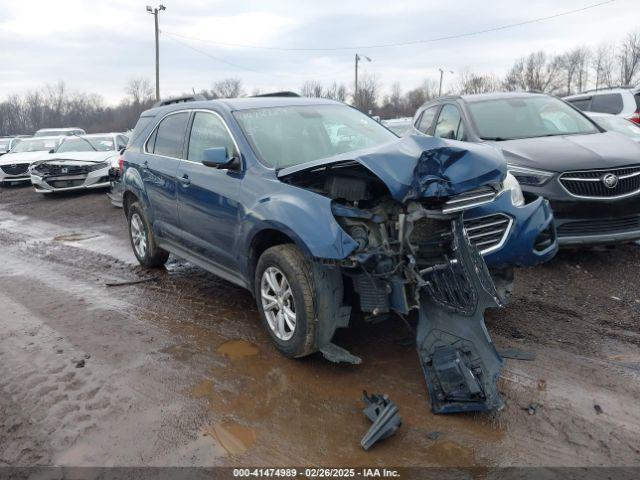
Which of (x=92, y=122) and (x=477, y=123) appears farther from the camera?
(x=92, y=122)

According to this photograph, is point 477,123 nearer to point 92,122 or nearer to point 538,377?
point 538,377

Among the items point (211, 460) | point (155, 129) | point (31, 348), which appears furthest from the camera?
point (155, 129)

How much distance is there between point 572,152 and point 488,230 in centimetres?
230

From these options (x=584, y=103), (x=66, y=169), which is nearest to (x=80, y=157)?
(x=66, y=169)

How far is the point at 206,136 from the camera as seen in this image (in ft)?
16.1

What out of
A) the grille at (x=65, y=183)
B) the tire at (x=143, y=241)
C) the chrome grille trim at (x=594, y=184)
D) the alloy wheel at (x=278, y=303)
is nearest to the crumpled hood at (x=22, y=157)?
the grille at (x=65, y=183)

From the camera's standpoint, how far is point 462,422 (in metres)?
3.05

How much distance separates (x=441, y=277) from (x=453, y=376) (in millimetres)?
620

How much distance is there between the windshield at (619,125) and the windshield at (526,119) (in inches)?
99.6

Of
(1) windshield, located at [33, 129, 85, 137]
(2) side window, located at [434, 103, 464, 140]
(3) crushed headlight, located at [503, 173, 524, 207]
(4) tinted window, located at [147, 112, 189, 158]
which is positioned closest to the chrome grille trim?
(3) crushed headlight, located at [503, 173, 524, 207]

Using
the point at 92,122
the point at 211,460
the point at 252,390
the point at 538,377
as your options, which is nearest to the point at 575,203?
Answer: the point at 538,377

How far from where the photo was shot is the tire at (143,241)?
6148mm

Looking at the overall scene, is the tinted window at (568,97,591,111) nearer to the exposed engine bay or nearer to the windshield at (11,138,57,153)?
the exposed engine bay

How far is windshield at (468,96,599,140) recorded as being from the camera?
6.37 metres
